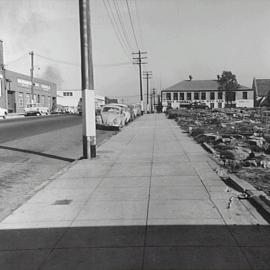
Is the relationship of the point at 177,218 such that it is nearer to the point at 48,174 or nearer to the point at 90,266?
the point at 90,266

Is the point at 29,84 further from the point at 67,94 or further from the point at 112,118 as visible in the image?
the point at 112,118

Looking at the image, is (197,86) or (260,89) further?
(260,89)

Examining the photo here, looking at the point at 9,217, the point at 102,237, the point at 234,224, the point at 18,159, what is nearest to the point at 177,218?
the point at 234,224

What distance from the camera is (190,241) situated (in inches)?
195

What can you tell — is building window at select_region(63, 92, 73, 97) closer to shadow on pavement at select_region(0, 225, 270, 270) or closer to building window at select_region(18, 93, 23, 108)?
building window at select_region(18, 93, 23, 108)

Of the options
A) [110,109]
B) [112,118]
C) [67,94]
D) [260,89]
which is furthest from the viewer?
[67,94]

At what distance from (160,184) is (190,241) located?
11.8ft

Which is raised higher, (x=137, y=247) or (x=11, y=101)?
(x=11, y=101)

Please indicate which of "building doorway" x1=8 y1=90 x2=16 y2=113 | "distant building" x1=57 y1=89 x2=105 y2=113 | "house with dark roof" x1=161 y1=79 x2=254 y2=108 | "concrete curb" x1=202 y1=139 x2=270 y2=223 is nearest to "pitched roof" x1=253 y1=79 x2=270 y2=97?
"house with dark roof" x1=161 y1=79 x2=254 y2=108

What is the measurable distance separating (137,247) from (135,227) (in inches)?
30.4

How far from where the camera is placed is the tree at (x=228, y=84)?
111750 millimetres

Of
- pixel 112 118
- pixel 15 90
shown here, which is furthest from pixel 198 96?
pixel 112 118

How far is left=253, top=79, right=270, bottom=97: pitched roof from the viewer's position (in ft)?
394

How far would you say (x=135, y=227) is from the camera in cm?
556
